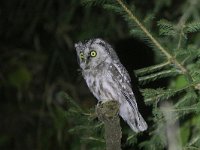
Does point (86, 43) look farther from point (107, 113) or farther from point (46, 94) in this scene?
point (46, 94)

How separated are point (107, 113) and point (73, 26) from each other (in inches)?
113

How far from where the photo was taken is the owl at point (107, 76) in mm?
2760

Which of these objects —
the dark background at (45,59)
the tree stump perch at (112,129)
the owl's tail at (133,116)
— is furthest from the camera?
the dark background at (45,59)

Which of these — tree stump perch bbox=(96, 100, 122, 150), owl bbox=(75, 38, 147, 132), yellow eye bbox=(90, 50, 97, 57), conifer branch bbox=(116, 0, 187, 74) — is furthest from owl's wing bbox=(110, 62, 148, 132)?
tree stump perch bbox=(96, 100, 122, 150)

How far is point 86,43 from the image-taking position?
9.25 feet

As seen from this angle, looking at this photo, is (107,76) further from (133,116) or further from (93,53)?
(133,116)

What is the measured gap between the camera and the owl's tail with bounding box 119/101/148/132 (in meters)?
2.71

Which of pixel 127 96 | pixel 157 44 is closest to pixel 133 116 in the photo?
pixel 127 96

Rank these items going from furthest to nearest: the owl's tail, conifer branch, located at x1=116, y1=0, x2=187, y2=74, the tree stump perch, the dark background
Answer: the dark background < the owl's tail < conifer branch, located at x1=116, y1=0, x2=187, y2=74 < the tree stump perch

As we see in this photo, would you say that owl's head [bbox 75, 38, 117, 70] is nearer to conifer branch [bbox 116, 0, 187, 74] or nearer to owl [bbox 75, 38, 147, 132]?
owl [bbox 75, 38, 147, 132]

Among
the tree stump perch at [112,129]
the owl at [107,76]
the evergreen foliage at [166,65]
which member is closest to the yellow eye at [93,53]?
the owl at [107,76]

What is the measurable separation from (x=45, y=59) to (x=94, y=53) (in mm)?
2526

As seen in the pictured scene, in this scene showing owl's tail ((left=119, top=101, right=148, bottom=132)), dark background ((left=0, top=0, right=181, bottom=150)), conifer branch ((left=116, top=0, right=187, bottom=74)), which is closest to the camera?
conifer branch ((left=116, top=0, right=187, bottom=74))

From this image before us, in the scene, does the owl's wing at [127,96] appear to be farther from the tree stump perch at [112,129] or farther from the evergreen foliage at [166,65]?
the tree stump perch at [112,129]
